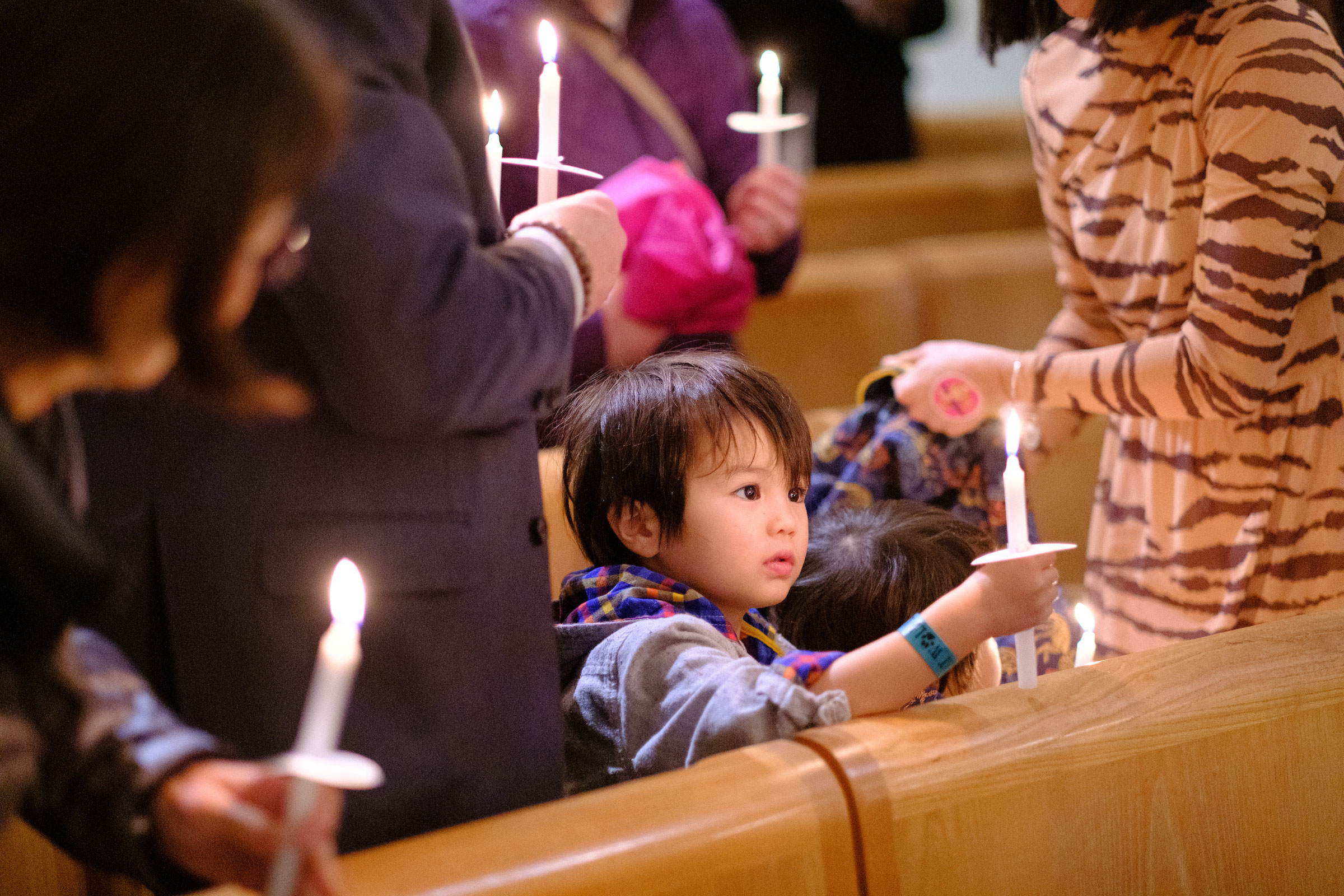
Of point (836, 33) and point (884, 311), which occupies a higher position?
point (836, 33)

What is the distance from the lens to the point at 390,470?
0.84m

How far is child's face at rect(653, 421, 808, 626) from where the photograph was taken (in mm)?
1228

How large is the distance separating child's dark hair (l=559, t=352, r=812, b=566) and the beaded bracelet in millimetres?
383

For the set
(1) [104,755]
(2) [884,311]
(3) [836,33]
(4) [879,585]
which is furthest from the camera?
(3) [836,33]

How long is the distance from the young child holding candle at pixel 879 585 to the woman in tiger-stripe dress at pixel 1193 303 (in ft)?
0.61

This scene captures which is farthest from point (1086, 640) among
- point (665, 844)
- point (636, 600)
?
point (665, 844)

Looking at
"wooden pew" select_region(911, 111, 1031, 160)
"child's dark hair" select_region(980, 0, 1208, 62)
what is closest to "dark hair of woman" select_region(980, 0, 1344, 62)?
"child's dark hair" select_region(980, 0, 1208, 62)

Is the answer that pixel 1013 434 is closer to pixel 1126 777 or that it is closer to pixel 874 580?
pixel 1126 777

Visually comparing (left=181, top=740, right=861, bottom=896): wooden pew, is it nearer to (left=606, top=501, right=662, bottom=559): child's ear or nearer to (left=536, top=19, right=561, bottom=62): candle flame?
(left=606, top=501, right=662, bottom=559): child's ear

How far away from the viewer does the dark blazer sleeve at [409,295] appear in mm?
723

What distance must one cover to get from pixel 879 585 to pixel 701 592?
0.91 ft

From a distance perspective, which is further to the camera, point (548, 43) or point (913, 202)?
point (913, 202)

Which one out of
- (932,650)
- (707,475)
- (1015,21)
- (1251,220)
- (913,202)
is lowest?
(932,650)

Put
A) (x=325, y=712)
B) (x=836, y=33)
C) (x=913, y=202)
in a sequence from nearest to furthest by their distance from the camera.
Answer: (x=325, y=712), (x=836, y=33), (x=913, y=202)
